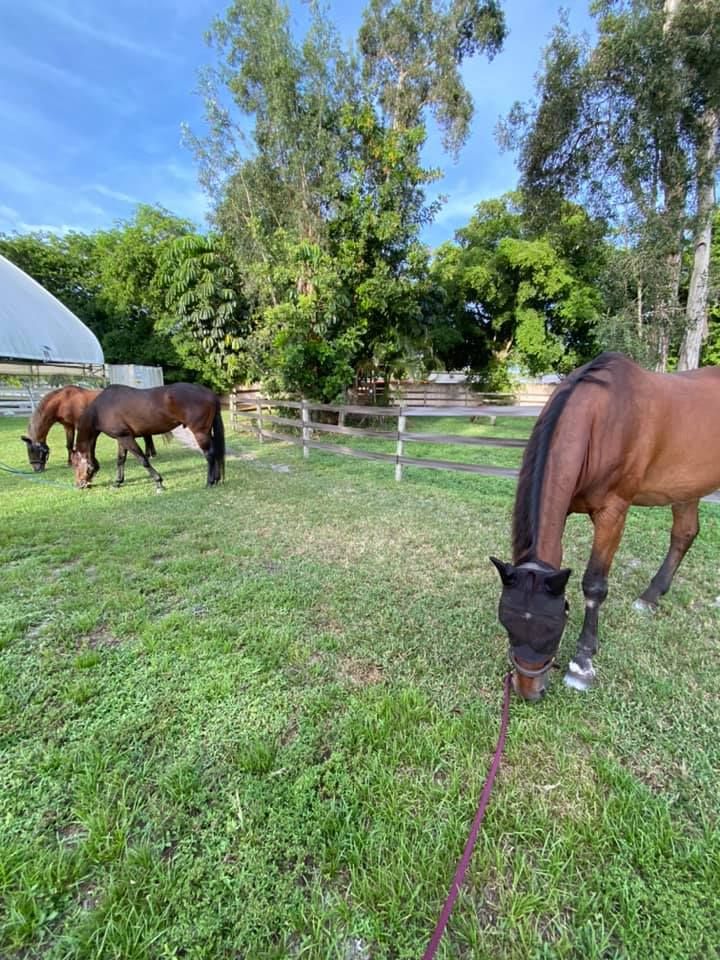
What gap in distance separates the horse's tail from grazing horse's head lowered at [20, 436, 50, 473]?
332cm

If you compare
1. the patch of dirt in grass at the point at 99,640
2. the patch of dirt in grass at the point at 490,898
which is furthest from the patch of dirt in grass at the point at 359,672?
the patch of dirt in grass at the point at 99,640

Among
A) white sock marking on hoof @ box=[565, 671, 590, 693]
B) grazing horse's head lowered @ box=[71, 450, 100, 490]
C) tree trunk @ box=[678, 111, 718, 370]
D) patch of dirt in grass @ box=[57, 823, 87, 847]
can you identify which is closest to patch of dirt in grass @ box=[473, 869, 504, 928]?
white sock marking on hoof @ box=[565, 671, 590, 693]

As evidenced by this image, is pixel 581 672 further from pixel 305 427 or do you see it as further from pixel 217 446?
pixel 305 427

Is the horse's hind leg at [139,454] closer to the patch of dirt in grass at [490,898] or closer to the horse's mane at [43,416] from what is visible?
the horse's mane at [43,416]

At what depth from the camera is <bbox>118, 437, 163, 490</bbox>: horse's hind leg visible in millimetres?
5523

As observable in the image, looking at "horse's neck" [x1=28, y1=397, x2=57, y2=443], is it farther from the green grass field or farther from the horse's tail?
the green grass field

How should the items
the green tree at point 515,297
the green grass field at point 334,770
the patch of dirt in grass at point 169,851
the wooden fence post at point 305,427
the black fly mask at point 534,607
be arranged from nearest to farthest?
the green grass field at point 334,770 → the patch of dirt in grass at point 169,851 → the black fly mask at point 534,607 → the wooden fence post at point 305,427 → the green tree at point 515,297

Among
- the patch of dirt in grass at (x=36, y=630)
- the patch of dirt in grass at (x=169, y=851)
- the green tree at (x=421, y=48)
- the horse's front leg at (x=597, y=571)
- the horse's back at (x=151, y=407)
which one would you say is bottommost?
the patch of dirt in grass at (x=169, y=851)

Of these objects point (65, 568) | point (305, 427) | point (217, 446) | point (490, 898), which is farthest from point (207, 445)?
point (490, 898)

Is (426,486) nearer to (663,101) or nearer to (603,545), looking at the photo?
(603,545)

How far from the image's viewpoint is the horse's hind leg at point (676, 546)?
9.16ft

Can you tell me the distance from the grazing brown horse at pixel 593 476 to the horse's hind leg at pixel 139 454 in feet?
16.7

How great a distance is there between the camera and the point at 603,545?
2164 mm

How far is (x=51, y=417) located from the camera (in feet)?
22.4
